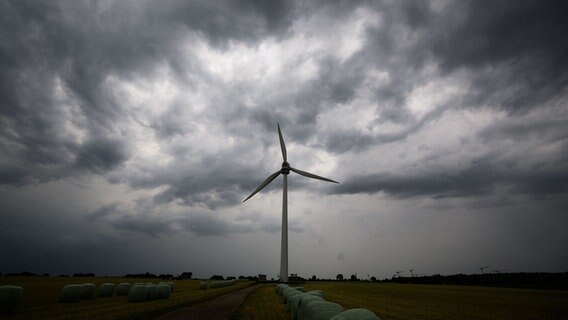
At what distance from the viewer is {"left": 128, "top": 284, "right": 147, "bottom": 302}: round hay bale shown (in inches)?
1550

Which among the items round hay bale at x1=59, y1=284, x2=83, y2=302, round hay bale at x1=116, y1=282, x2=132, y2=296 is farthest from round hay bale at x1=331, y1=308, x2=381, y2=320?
round hay bale at x1=116, y1=282, x2=132, y2=296

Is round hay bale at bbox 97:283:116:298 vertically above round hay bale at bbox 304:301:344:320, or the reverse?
round hay bale at bbox 304:301:344:320

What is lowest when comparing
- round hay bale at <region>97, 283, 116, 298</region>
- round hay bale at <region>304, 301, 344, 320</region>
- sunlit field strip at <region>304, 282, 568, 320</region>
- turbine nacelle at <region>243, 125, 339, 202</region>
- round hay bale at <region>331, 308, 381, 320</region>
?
sunlit field strip at <region>304, 282, 568, 320</region>

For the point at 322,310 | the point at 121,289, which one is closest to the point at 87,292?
the point at 121,289

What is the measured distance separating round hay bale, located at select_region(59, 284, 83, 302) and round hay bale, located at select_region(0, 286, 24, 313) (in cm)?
1018

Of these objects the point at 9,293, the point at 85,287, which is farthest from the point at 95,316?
the point at 85,287

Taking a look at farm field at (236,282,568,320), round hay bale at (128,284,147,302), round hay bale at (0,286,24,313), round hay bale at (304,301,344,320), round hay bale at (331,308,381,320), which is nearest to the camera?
round hay bale at (331,308,381,320)

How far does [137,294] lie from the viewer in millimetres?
39750

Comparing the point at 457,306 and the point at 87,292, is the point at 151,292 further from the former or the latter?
the point at 457,306

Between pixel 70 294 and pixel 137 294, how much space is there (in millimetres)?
7796

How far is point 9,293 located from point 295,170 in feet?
275

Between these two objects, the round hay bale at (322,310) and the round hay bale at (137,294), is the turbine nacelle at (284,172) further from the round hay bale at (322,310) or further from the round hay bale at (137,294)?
the round hay bale at (322,310)

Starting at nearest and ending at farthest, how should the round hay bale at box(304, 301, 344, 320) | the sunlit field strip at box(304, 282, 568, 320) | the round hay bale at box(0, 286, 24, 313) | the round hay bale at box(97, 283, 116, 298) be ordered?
the round hay bale at box(304, 301, 344, 320)
the round hay bale at box(0, 286, 24, 313)
the sunlit field strip at box(304, 282, 568, 320)
the round hay bale at box(97, 283, 116, 298)

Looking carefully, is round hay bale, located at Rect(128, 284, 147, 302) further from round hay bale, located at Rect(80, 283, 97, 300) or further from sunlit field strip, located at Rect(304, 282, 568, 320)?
sunlit field strip, located at Rect(304, 282, 568, 320)
